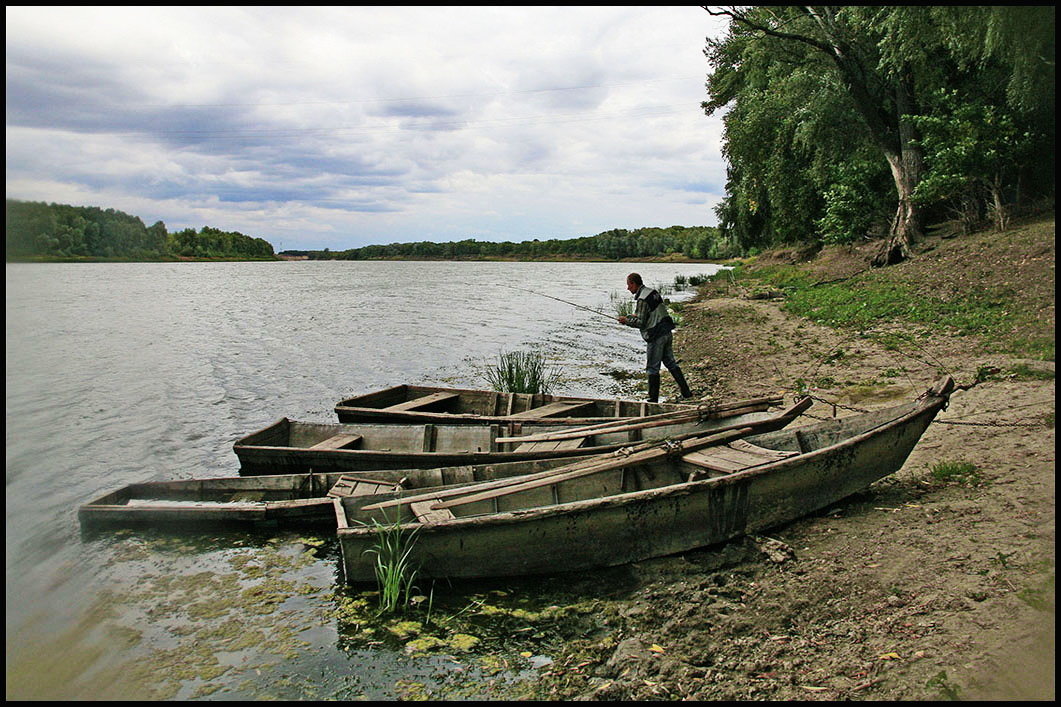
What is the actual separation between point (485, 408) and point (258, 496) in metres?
4.43

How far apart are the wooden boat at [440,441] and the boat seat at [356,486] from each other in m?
0.93

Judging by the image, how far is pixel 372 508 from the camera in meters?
6.95

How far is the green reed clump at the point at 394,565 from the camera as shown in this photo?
6.12m

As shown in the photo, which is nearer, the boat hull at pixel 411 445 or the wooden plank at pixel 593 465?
the wooden plank at pixel 593 465

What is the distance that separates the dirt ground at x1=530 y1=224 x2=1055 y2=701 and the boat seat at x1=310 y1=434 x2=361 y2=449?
18.0ft

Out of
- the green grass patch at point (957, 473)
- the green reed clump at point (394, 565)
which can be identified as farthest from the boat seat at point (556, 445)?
the green grass patch at point (957, 473)

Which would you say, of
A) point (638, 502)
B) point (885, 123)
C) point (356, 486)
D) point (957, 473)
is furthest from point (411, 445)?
point (885, 123)

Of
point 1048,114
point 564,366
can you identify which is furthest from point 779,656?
point 1048,114

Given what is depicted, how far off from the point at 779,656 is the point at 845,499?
10.5 feet

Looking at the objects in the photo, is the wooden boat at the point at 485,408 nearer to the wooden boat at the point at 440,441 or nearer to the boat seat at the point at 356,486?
the wooden boat at the point at 440,441

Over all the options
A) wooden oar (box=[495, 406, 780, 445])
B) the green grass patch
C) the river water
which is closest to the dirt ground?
the green grass patch

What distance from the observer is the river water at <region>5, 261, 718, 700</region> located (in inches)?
215

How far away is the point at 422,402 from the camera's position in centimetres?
1223

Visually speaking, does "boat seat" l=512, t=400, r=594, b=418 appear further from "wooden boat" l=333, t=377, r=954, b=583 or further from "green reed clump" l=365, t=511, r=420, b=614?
"green reed clump" l=365, t=511, r=420, b=614
